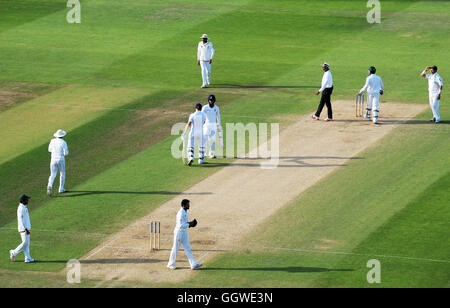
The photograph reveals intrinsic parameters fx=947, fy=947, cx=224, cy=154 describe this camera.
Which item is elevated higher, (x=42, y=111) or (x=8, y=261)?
(x=42, y=111)

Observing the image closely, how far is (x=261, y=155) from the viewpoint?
32.8 m

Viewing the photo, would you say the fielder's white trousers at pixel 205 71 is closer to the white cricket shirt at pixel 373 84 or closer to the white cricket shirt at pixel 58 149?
the white cricket shirt at pixel 373 84

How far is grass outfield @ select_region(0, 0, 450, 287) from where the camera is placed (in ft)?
83.6

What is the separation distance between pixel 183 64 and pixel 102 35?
7627mm

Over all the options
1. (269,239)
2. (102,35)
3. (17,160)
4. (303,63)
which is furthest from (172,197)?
(102,35)

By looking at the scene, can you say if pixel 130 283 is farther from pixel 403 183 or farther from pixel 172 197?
pixel 403 183

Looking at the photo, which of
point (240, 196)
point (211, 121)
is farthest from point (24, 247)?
point (211, 121)

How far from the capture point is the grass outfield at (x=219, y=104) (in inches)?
1003

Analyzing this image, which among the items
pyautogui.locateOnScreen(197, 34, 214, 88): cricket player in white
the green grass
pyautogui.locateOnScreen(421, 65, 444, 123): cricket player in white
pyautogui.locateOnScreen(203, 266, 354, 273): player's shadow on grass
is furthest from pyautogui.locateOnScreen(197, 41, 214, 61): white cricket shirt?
pyautogui.locateOnScreen(203, 266, 354, 273): player's shadow on grass

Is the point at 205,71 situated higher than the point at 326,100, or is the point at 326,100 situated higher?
the point at 205,71

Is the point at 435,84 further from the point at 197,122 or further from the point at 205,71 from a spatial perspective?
the point at 205,71

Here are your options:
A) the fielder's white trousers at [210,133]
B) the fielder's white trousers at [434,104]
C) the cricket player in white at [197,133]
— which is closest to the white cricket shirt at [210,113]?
the fielder's white trousers at [210,133]

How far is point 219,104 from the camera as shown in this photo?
39062 mm

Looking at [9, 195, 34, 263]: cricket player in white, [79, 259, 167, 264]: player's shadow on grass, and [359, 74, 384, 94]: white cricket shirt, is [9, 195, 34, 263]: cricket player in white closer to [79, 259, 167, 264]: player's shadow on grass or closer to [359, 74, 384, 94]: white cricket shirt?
[79, 259, 167, 264]: player's shadow on grass
